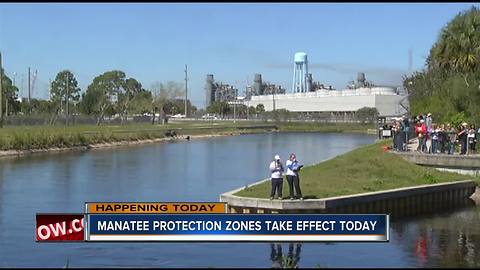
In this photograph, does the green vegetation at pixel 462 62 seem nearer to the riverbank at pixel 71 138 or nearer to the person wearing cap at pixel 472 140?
the person wearing cap at pixel 472 140

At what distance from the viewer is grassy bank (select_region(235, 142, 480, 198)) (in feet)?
91.2

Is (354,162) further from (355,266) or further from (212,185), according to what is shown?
(355,266)

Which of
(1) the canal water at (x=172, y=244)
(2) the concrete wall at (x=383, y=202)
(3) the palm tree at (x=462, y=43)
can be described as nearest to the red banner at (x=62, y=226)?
(1) the canal water at (x=172, y=244)

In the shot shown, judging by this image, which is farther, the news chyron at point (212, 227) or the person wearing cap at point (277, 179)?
the person wearing cap at point (277, 179)

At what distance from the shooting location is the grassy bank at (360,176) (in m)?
27.8

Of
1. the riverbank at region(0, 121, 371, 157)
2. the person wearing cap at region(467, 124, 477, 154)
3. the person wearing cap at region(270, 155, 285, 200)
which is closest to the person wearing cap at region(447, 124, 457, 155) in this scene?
the person wearing cap at region(467, 124, 477, 154)

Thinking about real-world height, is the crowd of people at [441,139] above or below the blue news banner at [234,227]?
above

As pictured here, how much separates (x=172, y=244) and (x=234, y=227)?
27.3 ft

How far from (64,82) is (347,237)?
14348 centimetres

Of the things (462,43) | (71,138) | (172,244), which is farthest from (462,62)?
(71,138)

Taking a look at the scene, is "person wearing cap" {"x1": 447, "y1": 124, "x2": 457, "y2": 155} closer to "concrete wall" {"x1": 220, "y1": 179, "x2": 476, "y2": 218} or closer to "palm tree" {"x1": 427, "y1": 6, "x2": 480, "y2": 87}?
"concrete wall" {"x1": 220, "y1": 179, "x2": 476, "y2": 218}

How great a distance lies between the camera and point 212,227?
13938 millimetres

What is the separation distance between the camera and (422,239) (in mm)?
24141

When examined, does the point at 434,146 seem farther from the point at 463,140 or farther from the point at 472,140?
the point at 472,140
